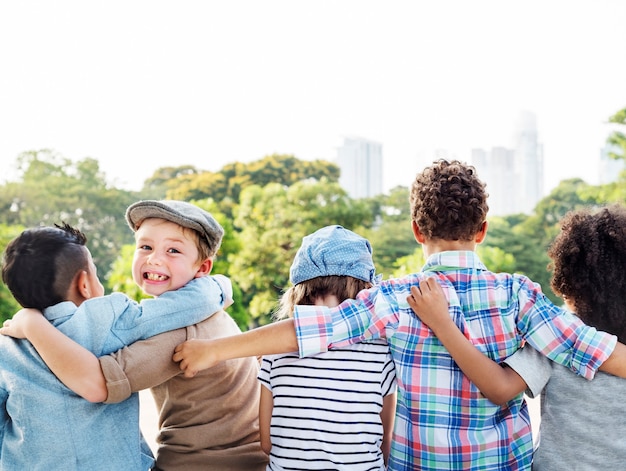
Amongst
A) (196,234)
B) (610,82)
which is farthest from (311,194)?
(610,82)

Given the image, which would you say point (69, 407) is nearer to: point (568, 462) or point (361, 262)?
point (361, 262)

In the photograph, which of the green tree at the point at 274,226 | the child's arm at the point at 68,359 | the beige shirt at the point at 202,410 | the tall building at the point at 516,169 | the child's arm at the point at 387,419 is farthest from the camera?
the tall building at the point at 516,169

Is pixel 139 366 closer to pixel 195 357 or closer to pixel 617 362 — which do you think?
pixel 195 357

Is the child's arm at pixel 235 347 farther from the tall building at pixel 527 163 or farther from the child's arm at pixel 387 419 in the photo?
the tall building at pixel 527 163

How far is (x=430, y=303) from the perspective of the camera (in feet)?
4.85

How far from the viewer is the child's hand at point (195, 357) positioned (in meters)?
1.47

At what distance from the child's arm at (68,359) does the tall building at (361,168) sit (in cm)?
3065

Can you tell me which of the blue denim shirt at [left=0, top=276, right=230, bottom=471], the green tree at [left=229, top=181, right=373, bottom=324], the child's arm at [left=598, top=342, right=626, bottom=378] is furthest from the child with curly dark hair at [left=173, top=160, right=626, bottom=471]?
the green tree at [left=229, top=181, right=373, bottom=324]

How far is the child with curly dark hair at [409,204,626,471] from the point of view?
1.45 m

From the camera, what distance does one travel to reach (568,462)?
1480 mm

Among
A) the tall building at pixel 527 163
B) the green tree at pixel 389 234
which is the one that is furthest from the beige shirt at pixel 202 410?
the tall building at pixel 527 163

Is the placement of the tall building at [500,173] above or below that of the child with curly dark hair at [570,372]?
above

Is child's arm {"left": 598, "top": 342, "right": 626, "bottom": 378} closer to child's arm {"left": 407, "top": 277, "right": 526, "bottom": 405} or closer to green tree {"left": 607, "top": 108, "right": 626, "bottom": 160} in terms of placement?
child's arm {"left": 407, "top": 277, "right": 526, "bottom": 405}

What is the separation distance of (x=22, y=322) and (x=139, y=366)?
258 millimetres
